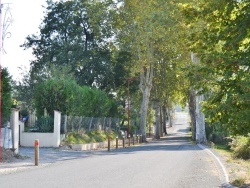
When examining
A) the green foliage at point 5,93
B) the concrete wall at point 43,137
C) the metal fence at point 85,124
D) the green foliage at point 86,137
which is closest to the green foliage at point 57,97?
the metal fence at point 85,124

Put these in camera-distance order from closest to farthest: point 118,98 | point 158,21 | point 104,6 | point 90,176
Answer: point 90,176
point 158,21
point 104,6
point 118,98

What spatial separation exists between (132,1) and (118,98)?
17.9m

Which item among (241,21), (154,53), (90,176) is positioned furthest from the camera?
(154,53)

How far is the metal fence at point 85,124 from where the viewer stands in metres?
35.9

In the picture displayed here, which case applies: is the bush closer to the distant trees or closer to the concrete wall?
the concrete wall

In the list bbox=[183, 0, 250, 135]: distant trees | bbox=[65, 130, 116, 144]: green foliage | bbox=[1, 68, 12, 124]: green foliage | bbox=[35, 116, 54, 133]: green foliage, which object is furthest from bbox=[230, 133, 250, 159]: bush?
bbox=[183, 0, 250, 135]: distant trees

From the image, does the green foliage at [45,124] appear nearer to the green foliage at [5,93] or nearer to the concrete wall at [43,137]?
the concrete wall at [43,137]

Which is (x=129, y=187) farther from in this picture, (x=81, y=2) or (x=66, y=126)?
(x=81, y=2)

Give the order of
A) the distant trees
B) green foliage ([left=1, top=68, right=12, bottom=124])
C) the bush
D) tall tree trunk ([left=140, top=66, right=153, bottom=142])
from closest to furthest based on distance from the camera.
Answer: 1. the distant trees
2. green foliage ([left=1, top=68, right=12, bottom=124])
3. the bush
4. tall tree trunk ([left=140, top=66, right=153, bottom=142])

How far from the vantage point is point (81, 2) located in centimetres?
5606

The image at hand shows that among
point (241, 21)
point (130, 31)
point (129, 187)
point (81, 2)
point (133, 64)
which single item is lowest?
point (129, 187)

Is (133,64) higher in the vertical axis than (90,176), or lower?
higher

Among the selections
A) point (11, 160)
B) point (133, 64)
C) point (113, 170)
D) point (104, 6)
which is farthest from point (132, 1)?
point (113, 170)

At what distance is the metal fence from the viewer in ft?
118
